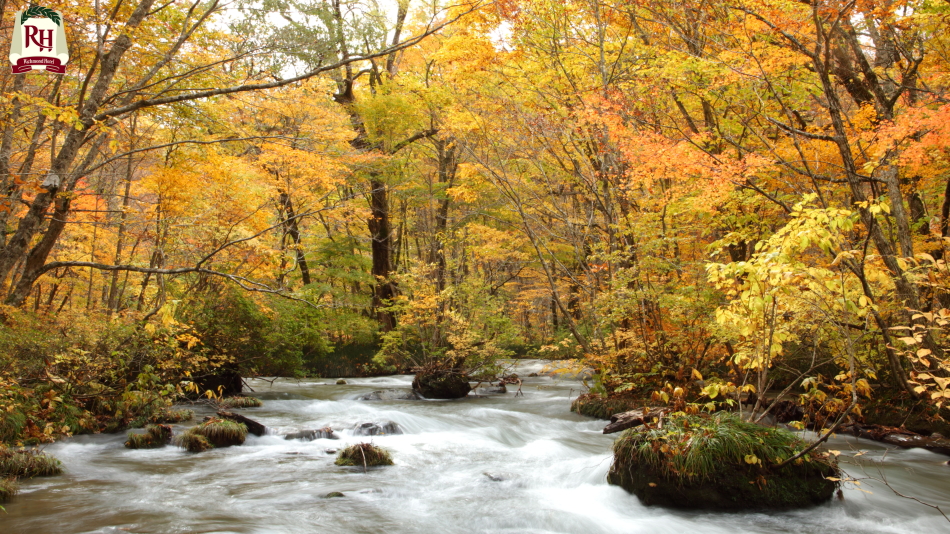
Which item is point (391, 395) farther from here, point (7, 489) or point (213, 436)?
point (7, 489)

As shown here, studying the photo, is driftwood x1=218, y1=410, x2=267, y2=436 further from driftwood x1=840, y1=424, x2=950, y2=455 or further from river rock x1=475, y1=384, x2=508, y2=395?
driftwood x1=840, y1=424, x2=950, y2=455

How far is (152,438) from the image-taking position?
7.82 m

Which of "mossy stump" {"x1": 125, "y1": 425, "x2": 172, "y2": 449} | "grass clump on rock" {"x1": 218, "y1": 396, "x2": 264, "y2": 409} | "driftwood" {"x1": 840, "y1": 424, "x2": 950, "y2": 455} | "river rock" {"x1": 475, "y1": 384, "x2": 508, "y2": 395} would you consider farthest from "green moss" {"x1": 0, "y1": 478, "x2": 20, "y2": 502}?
"driftwood" {"x1": 840, "y1": 424, "x2": 950, "y2": 455}

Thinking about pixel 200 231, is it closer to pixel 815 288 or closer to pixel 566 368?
pixel 566 368

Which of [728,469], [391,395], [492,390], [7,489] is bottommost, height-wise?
[492,390]

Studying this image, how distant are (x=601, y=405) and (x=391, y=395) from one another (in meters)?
5.11

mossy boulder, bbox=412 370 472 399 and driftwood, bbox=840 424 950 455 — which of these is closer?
driftwood, bbox=840 424 950 455

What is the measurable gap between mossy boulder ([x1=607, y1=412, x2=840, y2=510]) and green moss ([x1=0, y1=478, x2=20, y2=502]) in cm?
618

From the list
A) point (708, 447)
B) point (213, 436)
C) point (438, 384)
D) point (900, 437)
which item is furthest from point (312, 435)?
point (900, 437)

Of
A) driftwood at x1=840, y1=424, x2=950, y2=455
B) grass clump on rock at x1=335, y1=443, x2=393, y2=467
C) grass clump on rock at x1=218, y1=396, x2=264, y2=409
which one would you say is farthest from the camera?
grass clump on rock at x1=218, y1=396, x2=264, y2=409

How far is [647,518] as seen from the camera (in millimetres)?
5418

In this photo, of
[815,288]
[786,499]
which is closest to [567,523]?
[786,499]

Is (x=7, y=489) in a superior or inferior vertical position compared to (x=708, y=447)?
superior

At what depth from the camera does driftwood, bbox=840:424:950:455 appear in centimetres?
759
